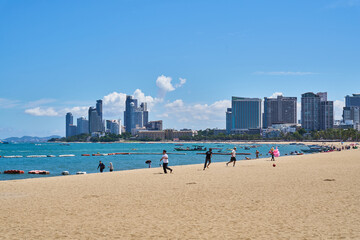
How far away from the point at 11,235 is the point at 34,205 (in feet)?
18.7

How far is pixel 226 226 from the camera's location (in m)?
12.1

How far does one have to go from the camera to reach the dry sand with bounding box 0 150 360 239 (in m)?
11.4

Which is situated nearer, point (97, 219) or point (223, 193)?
point (97, 219)

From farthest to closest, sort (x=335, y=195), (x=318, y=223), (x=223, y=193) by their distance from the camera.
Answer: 1. (x=223, y=193)
2. (x=335, y=195)
3. (x=318, y=223)

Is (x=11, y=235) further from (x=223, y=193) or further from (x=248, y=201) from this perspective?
(x=223, y=193)

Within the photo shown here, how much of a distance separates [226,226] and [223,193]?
24.1ft

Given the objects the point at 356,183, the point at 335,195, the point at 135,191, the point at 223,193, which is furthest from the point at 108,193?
the point at 356,183

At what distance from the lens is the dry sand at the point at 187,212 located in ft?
37.4

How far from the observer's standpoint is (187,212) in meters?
14.6


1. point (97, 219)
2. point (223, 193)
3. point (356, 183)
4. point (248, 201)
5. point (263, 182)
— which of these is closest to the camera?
point (97, 219)

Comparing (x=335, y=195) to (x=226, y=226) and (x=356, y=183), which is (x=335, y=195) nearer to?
(x=356, y=183)

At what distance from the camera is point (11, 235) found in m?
11.4

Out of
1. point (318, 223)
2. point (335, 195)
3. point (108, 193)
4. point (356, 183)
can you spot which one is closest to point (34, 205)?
point (108, 193)

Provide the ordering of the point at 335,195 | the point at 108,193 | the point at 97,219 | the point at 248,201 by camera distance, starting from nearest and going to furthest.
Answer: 1. the point at 97,219
2. the point at 248,201
3. the point at 335,195
4. the point at 108,193
